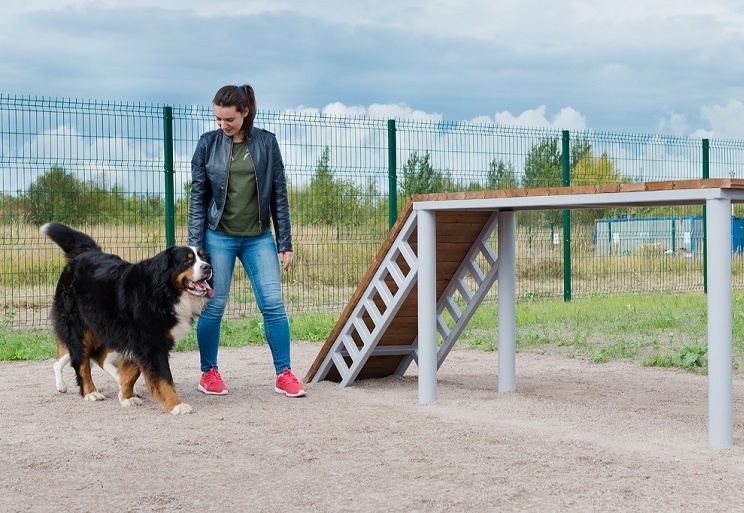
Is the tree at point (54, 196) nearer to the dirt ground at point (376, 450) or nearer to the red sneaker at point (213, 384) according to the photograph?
the dirt ground at point (376, 450)

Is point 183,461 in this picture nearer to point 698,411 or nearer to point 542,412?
point 542,412

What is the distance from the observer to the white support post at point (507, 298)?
6.27m

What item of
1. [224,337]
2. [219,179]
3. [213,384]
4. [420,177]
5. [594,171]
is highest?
[594,171]

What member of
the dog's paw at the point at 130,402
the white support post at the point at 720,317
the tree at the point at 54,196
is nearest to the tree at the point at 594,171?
the tree at the point at 54,196

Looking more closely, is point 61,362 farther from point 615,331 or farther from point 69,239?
point 615,331

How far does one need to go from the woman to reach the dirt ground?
737mm

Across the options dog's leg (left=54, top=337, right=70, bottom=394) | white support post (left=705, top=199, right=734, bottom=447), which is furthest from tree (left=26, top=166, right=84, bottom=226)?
white support post (left=705, top=199, right=734, bottom=447)

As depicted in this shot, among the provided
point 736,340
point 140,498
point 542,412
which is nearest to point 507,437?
point 542,412

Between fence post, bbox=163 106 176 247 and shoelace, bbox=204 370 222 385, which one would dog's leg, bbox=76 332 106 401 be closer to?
shoelace, bbox=204 370 222 385

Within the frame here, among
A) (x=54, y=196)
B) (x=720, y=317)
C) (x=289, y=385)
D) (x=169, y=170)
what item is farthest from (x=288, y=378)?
(x=54, y=196)

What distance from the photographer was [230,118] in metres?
5.86

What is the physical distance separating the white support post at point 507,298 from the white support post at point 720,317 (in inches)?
71.2

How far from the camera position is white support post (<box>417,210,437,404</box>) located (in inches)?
231

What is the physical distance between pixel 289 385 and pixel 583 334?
4.46 m
